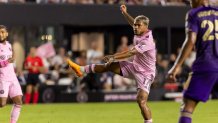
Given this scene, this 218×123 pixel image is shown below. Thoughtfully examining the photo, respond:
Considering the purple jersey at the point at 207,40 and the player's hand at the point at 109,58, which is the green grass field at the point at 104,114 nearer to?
the player's hand at the point at 109,58

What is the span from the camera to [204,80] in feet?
33.5

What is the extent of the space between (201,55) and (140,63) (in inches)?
165

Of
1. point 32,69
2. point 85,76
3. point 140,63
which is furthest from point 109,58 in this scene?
point 85,76

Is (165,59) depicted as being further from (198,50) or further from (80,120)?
(198,50)

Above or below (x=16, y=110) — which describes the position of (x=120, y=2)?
above

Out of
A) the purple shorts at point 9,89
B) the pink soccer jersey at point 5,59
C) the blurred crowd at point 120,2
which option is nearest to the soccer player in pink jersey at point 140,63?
the purple shorts at point 9,89

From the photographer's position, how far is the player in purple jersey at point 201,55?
33.3ft

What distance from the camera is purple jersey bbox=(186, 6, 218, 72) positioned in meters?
10.2

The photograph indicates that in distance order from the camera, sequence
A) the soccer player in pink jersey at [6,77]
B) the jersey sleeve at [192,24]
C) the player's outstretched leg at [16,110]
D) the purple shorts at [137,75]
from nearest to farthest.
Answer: the jersey sleeve at [192,24] → the purple shorts at [137,75] → the player's outstretched leg at [16,110] → the soccer player in pink jersey at [6,77]

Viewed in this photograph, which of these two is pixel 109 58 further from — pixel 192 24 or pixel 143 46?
pixel 192 24

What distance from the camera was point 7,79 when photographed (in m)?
15.0

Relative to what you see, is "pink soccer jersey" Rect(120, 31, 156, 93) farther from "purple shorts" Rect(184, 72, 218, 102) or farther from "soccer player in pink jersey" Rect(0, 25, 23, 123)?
"purple shorts" Rect(184, 72, 218, 102)

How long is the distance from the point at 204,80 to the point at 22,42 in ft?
69.1

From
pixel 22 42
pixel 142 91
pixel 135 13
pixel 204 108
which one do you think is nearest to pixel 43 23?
pixel 22 42
